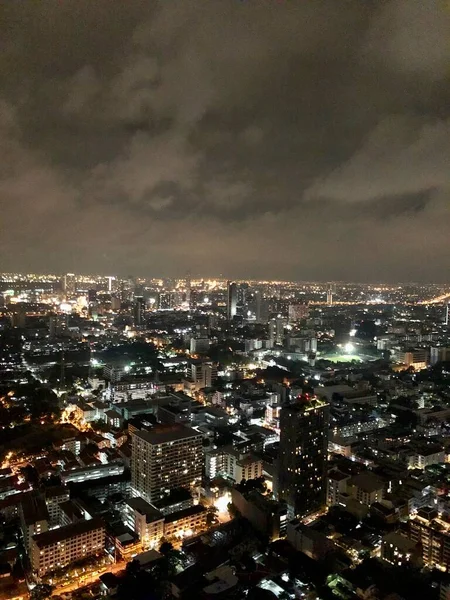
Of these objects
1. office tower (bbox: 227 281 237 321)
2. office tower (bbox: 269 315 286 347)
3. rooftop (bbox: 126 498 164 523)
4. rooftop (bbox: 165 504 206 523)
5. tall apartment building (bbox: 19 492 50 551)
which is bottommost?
rooftop (bbox: 165 504 206 523)

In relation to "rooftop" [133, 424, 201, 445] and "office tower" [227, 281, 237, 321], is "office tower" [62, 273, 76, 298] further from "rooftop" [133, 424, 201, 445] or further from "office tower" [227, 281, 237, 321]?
"rooftop" [133, 424, 201, 445]

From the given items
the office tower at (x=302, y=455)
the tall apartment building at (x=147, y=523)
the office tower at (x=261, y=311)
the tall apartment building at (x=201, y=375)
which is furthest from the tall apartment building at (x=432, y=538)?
the office tower at (x=261, y=311)

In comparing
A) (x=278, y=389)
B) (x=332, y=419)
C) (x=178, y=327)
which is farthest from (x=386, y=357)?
(x=178, y=327)

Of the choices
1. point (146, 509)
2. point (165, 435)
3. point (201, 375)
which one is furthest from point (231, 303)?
point (146, 509)

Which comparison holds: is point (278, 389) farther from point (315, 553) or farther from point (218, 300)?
point (218, 300)

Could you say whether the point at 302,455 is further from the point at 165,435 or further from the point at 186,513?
the point at 165,435

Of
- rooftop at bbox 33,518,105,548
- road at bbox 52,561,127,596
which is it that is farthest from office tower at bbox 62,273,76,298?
road at bbox 52,561,127,596

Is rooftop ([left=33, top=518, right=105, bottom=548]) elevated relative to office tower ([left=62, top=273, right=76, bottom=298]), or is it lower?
lower
